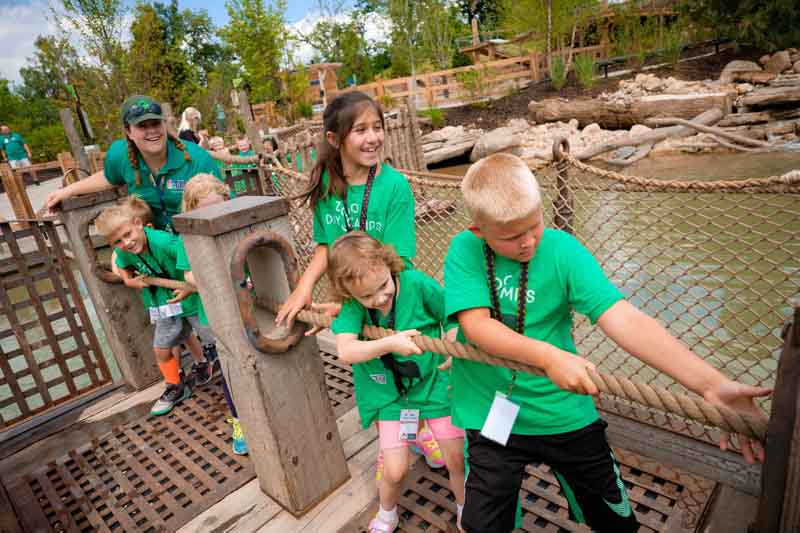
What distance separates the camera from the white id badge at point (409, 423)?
5.53 feet

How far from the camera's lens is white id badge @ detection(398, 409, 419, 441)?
5.53 feet

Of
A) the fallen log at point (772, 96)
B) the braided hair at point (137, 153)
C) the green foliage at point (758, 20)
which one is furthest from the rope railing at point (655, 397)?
the green foliage at point (758, 20)

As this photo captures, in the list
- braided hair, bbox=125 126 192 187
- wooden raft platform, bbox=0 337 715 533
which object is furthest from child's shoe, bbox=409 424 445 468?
braided hair, bbox=125 126 192 187

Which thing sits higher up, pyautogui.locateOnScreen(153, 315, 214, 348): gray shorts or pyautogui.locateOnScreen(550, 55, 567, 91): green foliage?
pyautogui.locateOnScreen(550, 55, 567, 91): green foliage

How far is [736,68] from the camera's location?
13.7 meters

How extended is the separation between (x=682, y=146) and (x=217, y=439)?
10.4 m

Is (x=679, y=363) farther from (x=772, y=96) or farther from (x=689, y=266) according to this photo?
(x=772, y=96)

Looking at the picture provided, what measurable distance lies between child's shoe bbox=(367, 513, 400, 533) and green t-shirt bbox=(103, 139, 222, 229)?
6.08 ft

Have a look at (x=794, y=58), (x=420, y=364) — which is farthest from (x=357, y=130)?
(x=794, y=58)

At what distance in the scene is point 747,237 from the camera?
5414 mm

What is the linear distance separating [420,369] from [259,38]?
22.7 metres

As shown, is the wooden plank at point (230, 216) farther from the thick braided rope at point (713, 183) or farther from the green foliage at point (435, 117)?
the green foliage at point (435, 117)

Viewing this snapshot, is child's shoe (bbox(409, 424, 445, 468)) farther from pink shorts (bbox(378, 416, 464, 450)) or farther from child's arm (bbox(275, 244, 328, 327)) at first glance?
child's arm (bbox(275, 244, 328, 327))

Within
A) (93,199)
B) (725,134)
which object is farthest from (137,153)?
(725,134)
